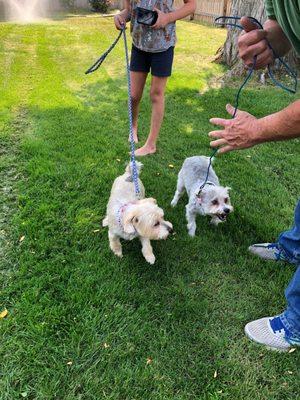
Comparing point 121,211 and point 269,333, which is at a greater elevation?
point 121,211

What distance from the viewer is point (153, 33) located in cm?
430

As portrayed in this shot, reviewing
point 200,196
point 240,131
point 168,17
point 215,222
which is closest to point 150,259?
point 200,196

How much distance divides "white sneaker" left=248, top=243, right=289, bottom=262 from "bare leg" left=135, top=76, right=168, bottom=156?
2170 millimetres

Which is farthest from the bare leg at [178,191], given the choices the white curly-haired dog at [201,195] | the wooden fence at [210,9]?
the wooden fence at [210,9]

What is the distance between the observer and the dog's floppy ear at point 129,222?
289 cm

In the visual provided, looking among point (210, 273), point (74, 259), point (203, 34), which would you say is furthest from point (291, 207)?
point (203, 34)

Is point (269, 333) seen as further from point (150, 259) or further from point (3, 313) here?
point (3, 313)

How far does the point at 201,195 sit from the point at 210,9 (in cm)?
1710

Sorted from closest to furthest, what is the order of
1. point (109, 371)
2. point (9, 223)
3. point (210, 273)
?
1. point (109, 371)
2. point (210, 273)
3. point (9, 223)

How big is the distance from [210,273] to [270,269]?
529mm

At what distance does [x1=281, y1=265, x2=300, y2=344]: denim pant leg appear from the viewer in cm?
250

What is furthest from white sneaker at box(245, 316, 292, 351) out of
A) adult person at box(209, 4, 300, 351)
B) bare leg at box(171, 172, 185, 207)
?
bare leg at box(171, 172, 185, 207)

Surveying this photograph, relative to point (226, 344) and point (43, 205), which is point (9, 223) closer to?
point (43, 205)

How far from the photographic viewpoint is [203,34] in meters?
13.8
